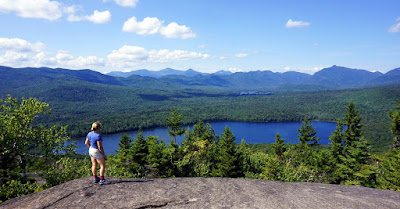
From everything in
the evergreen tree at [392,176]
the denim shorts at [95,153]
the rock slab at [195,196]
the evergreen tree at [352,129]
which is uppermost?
the denim shorts at [95,153]

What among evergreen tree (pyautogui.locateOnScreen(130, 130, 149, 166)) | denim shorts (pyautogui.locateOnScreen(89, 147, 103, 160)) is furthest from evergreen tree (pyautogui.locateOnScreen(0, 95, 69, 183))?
evergreen tree (pyautogui.locateOnScreen(130, 130, 149, 166))

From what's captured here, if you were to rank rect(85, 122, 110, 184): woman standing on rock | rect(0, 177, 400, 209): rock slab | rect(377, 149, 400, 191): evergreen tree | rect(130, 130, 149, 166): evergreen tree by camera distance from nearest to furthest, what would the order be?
rect(0, 177, 400, 209): rock slab, rect(85, 122, 110, 184): woman standing on rock, rect(377, 149, 400, 191): evergreen tree, rect(130, 130, 149, 166): evergreen tree

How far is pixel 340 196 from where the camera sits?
11.4m

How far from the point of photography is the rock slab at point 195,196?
966cm

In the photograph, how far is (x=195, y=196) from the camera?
10562 mm

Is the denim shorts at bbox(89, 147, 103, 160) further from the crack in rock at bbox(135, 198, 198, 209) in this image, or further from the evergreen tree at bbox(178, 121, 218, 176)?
the evergreen tree at bbox(178, 121, 218, 176)

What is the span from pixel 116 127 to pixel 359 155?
19103 centimetres

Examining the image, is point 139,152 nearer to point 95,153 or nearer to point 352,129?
point 95,153

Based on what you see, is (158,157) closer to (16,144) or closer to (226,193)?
(16,144)

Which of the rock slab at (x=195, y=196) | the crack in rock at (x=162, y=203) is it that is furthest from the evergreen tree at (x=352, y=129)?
the crack in rock at (x=162, y=203)

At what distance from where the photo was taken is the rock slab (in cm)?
966

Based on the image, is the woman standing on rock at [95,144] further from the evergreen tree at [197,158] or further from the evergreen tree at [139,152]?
the evergreen tree at [139,152]

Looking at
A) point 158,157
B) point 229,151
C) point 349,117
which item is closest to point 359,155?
point 349,117

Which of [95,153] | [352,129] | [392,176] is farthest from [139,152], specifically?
[392,176]
